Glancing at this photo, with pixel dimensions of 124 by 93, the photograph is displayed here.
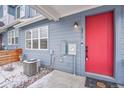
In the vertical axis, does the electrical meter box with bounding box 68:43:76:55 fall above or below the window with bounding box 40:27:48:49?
below

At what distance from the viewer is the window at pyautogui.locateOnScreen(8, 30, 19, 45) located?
6989 millimetres

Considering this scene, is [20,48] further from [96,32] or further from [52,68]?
[96,32]

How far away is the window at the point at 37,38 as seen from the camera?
468cm

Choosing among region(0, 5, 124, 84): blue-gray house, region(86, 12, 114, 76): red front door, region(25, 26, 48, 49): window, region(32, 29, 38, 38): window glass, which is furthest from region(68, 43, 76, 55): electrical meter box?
region(32, 29, 38, 38): window glass

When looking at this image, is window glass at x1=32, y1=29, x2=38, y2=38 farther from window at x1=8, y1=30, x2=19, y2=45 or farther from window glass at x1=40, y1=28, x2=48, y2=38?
window at x1=8, y1=30, x2=19, y2=45

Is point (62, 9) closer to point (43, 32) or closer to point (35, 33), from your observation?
point (43, 32)

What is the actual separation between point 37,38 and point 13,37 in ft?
11.6

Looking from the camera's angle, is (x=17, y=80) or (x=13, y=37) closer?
(x=17, y=80)

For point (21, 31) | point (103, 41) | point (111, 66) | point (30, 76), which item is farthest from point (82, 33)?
point (21, 31)

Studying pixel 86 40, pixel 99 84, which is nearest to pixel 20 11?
pixel 86 40

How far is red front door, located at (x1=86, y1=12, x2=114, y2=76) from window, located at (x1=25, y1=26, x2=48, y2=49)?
7.83ft

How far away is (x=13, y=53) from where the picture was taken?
6.05 metres

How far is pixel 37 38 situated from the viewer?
16.7 ft

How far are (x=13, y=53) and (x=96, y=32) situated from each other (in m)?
5.78
